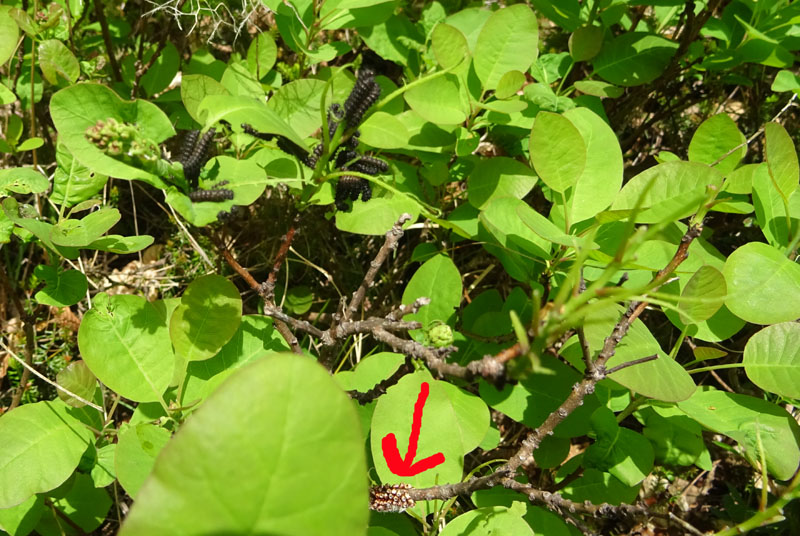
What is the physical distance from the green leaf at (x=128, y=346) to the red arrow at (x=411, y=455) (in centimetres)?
59

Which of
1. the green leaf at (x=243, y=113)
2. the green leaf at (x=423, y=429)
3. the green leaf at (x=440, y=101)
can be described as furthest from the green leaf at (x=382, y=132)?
the green leaf at (x=423, y=429)

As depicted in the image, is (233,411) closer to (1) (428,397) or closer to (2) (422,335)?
(1) (428,397)

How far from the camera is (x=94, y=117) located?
48.5 inches

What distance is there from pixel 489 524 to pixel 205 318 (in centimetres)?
85

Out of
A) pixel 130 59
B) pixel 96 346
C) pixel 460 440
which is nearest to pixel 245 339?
pixel 96 346

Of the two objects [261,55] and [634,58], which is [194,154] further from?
[634,58]

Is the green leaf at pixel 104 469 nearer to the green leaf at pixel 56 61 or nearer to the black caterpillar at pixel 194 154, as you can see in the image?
the black caterpillar at pixel 194 154

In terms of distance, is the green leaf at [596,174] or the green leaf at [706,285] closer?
the green leaf at [706,285]

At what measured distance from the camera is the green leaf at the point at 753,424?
4.44 ft

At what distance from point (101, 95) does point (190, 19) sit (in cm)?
124

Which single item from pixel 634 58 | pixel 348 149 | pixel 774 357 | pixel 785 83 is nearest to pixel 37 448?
pixel 348 149

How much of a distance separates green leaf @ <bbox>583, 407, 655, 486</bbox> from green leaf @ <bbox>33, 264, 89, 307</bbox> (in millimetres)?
1463

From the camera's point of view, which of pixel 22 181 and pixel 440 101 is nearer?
pixel 22 181

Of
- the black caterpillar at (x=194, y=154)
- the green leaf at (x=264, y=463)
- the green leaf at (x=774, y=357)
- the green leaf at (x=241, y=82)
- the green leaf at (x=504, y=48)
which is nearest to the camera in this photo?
the green leaf at (x=264, y=463)
